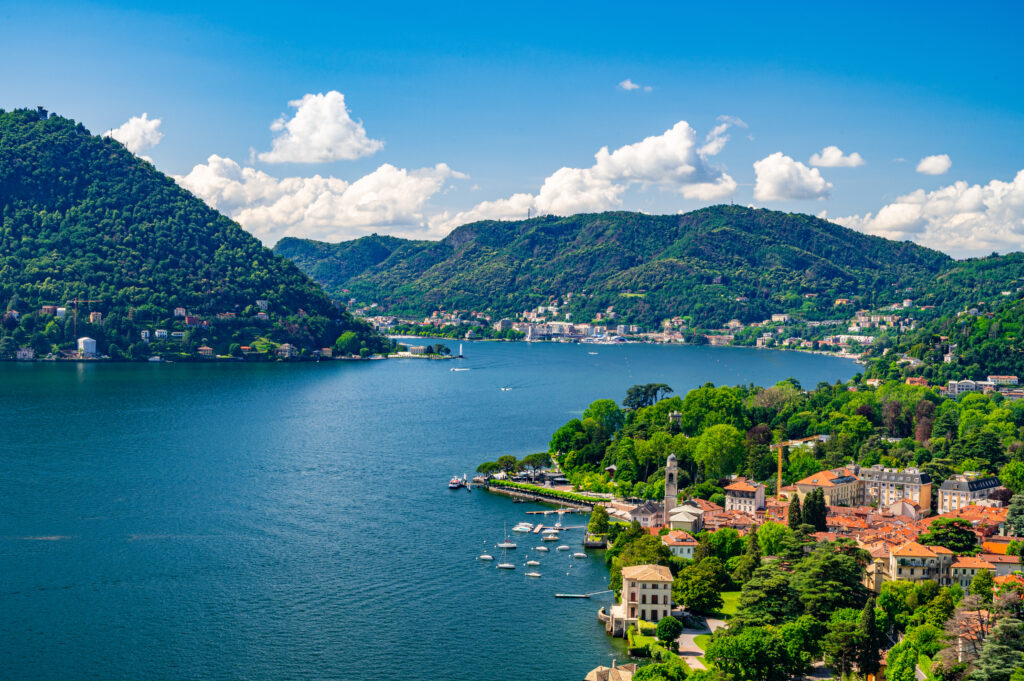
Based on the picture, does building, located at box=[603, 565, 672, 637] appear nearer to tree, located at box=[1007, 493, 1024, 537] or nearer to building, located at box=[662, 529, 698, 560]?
building, located at box=[662, 529, 698, 560]

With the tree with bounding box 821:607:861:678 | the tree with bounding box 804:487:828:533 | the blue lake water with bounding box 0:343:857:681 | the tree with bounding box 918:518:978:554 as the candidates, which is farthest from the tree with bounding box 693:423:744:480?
the tree with bounding box 821:607:861:678

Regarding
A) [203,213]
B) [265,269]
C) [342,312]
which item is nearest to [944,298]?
[342,312]

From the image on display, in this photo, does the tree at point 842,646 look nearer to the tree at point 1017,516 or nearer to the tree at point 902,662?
the tree at point 902,662

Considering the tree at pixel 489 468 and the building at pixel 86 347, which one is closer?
the tree at pixel 489 468

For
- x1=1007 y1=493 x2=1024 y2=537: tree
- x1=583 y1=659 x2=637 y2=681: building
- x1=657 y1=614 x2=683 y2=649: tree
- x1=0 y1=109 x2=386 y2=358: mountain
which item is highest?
x1=0 y1=109 x2=386 y2=358: mountain

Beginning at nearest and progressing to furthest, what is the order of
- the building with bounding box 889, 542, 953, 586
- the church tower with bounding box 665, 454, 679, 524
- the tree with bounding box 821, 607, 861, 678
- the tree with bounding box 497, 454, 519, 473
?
the tree with bounding box 821, 607, 861, 678
the building with bounding box 889, 542, 953, 586
the church tower with bounding box 665, 454, 679, 524
the tree with bounding box 497, 454, 519, 473

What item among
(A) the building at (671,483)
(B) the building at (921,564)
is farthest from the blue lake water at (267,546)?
(B) the building at (921,564)

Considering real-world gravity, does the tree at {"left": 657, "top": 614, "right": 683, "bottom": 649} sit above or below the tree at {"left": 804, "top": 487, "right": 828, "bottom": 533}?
below
